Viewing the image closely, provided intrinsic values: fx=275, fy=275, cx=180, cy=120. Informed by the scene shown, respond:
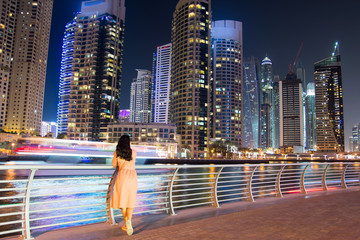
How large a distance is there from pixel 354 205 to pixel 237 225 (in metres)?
4.78

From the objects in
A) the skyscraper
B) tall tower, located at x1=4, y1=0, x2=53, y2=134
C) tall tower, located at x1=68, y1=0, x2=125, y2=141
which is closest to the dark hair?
tall tower, located at x1=68, y1=0, x2=125, y2=141

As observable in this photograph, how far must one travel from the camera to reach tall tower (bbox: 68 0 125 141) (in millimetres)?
140000

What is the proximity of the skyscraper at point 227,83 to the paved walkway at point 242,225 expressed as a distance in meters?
169

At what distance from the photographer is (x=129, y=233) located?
498 cm

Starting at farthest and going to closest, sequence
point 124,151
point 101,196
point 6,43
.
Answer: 1. point 6,43
2. point 101,196
3. point 124,151

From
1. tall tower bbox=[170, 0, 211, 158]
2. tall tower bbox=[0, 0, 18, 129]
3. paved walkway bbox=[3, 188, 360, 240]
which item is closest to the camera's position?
paved walkway bbox=[3, 188, 360, 240]

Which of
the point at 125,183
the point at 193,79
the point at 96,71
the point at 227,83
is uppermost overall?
the point at 227,83

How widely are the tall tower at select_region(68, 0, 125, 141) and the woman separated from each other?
133m

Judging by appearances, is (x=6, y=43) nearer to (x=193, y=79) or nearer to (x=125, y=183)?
(x=193, y=79)

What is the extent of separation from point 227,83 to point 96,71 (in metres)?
82.8

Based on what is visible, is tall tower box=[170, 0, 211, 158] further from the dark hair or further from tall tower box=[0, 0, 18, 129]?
the dark hair

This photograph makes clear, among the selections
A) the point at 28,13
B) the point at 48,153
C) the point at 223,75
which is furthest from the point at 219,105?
the point at 48,153

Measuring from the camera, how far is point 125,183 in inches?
198

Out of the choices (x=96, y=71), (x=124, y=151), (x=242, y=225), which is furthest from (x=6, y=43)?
(x=242, y=225)
